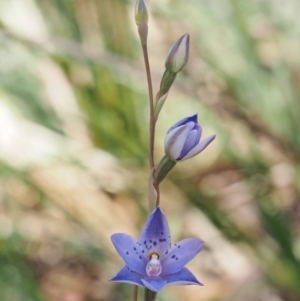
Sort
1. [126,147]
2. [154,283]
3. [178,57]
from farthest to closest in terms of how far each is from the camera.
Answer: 1. [126,147]
2. [178,57]
3. [154,283]

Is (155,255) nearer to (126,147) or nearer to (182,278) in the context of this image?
(182,278)

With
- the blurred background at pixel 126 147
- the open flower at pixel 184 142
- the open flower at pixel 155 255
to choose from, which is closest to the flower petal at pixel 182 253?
the open flower at pixel 155 255

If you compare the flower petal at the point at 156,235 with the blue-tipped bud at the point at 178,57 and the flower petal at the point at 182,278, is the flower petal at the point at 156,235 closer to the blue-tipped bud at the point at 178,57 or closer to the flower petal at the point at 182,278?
the flower petal at the point at 182,278

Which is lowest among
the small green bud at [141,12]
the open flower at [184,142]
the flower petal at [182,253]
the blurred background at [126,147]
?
the flower petal at [182,253]

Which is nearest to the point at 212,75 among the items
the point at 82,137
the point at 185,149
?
the point at 82,137

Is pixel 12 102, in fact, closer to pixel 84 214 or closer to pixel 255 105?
pixel 84 214

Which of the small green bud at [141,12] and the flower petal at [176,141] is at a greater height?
the small green bud at [141,12]

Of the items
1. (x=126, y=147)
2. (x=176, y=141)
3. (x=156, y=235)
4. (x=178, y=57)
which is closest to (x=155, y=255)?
(x=156, y=235)

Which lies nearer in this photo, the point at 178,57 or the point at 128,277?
the point at 128,277
